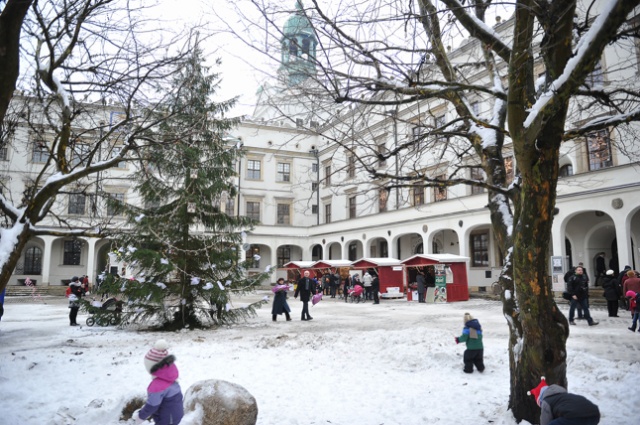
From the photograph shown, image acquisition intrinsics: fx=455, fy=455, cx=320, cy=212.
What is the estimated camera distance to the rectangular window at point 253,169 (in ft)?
142

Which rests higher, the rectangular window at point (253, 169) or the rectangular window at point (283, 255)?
the rectangular window at point (253, 169)

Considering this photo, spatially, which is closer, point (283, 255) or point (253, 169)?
point (253, 169)

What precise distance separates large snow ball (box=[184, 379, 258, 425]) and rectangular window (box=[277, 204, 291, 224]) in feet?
125

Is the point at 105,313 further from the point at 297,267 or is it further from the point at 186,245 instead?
the point at 297,267

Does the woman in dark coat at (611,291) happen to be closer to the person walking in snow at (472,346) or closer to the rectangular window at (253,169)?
the person walking in snow at (472,346)

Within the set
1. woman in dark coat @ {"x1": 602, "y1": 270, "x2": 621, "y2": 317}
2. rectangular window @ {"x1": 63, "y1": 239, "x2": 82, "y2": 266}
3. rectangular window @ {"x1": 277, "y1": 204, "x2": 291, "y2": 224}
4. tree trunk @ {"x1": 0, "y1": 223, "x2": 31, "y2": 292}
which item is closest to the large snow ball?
tree trunk @ {"x1": 0, "y1": 223, "x2": 31, "y2": 292}

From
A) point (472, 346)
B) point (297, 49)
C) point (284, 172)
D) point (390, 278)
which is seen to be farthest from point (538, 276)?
point (284, 172)

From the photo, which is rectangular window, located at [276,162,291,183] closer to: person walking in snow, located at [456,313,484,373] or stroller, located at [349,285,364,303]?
stroller, located at [349,285,364,303]

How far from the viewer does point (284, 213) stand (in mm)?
43812

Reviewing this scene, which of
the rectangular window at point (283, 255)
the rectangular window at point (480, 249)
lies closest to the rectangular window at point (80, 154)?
the rectangular window at point (480, 249)

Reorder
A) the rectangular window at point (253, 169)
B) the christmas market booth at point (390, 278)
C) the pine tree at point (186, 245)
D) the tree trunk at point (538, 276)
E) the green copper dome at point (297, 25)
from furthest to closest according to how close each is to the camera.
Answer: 1. the rectangular window at point (253, 169)
2. the christmas market booth at point (390, 278)
3. the pine tree at point (186, 245)
4. the tree trunk at point (538, 276)
5. the green copper dome at point (297, 25)

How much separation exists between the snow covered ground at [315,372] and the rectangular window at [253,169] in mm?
30972

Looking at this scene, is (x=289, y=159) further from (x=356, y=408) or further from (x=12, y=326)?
(x=356, y=408)

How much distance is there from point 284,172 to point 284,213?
407 cm
